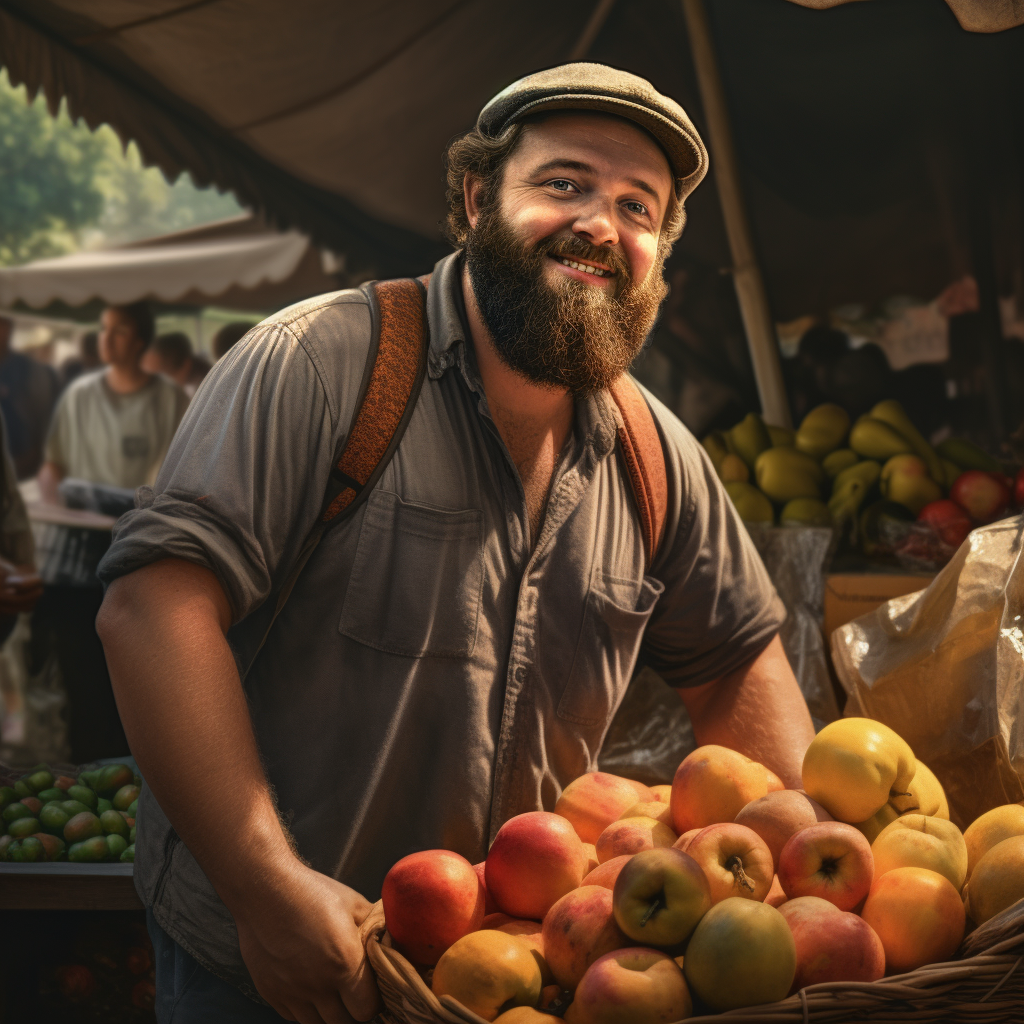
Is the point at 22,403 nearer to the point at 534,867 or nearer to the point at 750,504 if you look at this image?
the point at 750,504

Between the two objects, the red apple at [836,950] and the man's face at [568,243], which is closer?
the red apple at [836,950]

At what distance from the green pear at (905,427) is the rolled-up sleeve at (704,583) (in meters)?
1.60

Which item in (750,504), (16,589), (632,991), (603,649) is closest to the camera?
(632,991)

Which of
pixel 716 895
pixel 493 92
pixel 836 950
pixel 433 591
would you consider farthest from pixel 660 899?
pixel 493 92

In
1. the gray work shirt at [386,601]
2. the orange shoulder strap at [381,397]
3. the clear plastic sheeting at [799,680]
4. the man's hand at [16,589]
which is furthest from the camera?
the man's hand at [16,589]

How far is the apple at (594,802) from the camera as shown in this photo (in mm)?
1519

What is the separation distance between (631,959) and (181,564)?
80cm

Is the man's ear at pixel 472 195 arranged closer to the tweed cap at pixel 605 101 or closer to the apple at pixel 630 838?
the tweed cap at pixel 605 101

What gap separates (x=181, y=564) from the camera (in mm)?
1412

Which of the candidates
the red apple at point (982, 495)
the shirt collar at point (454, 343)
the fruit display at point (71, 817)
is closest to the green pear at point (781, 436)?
the red apple at point (982, 495)

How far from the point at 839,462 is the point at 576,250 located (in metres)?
2.00

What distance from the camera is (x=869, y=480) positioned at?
3.30 m

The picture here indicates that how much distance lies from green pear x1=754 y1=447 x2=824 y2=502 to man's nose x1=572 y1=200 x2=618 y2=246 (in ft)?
5.81

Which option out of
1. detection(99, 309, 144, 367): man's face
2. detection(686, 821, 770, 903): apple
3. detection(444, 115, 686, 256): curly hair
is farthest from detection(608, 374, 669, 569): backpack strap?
detection(99, 309, 144, 367): man's face
